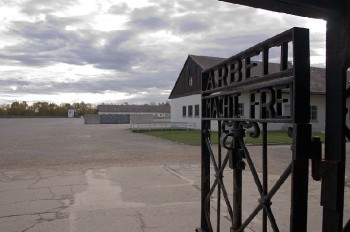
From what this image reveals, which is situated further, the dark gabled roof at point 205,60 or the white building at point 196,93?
the dark gabled roof at point 205,60

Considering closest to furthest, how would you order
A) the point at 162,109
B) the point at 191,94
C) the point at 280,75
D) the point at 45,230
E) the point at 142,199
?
1. the point at 280,75
2. the point at 45,230
3. the point at 142,199
4. the point at 191,94
5. the point at 162,109

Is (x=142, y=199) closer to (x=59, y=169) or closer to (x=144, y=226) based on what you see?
(x=144, y=226)

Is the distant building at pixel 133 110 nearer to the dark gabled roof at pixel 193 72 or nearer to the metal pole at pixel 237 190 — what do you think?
the dark gabled roof at pixel 193 72

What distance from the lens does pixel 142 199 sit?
21.0 feet

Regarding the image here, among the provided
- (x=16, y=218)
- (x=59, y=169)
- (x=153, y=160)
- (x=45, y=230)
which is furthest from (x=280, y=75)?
(x=153, y=160)

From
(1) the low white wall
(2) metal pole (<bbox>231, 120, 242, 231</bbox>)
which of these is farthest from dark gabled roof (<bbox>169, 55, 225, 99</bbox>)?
(2) metal pole (<bbox>231, 120, 242, 231</bbox>)

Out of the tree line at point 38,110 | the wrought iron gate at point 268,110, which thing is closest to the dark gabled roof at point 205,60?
the wrought iron gate at point 268,110

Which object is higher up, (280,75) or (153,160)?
(280,75)

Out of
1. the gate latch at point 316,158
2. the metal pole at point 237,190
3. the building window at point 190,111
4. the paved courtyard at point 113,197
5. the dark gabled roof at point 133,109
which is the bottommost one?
the paved courtyard at point 113,197

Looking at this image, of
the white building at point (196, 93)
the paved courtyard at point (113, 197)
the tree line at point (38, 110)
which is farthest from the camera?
the tree line at point (38, 110)

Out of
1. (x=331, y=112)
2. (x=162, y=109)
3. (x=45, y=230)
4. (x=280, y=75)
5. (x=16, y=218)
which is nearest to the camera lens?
(x=331, y=112)

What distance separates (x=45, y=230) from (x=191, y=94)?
92.8 feet

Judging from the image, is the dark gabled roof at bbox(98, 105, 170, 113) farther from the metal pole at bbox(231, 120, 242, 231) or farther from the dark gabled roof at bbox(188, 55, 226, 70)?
the metal pole at bbox(231, 120, 242, 231)

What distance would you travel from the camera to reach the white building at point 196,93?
28.2 meters
